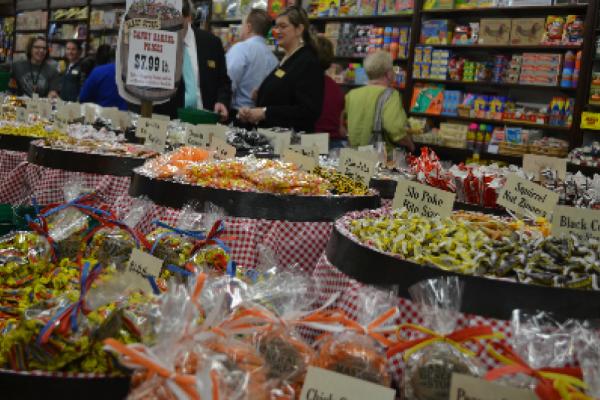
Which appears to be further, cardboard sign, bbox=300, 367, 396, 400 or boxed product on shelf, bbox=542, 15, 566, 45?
boxed product on shelf, bbox=542, 15, 566, 45

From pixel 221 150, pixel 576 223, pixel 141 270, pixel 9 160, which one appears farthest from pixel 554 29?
pixel 141 270

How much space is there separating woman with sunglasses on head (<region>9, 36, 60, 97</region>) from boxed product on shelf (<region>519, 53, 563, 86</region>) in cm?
554

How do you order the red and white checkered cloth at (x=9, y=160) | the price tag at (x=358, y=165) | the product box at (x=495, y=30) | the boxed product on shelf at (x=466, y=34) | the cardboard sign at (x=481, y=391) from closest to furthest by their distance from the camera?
the cardboard sign at (x=481, y=391), the price tag at (x=358, y=165), the red and white checkered cloth at (x=9, y=160), the product box at (x=495, y=30), the boxed product on shelf at (x=466, y=34)

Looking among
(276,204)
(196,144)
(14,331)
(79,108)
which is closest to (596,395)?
(14,331)

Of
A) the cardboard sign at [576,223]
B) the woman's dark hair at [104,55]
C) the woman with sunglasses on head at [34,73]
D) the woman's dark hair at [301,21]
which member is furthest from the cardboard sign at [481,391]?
the woman with sunglasses on head at [34,73]

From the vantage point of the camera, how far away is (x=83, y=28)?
1231 centimetres

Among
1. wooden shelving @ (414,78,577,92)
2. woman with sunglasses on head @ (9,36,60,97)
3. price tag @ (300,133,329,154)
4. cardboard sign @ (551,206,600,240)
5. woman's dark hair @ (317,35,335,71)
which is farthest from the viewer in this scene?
woman with sunglasses on head @ (9,36,60,97)

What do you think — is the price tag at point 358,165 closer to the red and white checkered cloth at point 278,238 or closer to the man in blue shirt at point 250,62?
the red and white checkered cloth at point 278,238

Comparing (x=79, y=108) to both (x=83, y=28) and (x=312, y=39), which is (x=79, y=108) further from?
(x=83, y=28)

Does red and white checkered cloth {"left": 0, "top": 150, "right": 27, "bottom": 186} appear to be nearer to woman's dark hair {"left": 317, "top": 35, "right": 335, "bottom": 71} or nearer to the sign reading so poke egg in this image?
the sign reading so poke egg

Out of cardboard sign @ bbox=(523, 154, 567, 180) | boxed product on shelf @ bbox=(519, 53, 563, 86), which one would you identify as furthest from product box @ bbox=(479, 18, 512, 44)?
cardboard sign @ bbox=(523, 154, 567, 180)

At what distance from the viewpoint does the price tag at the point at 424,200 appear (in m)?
1.72

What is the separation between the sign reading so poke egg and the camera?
316cm

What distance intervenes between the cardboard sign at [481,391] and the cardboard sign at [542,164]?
1.89 metres
